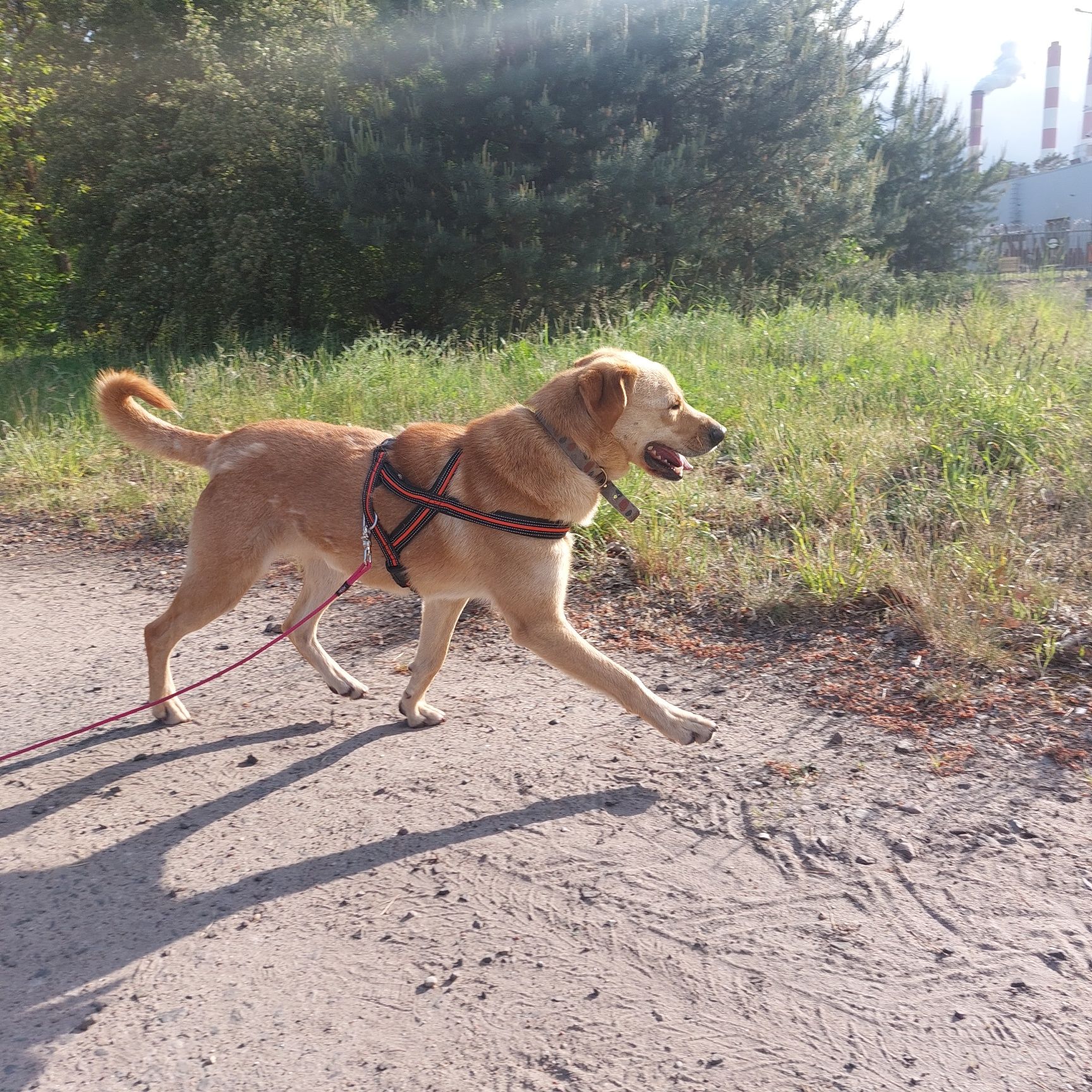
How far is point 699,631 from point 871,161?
1670 cm

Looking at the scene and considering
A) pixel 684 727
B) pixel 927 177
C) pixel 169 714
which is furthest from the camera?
pixel 927 177

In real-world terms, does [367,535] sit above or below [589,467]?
below

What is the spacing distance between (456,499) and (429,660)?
0.78m

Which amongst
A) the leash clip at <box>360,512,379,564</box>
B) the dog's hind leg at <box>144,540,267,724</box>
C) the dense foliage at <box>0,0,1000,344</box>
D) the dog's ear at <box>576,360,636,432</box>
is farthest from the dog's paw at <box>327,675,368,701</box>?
the dense foliage at <box>0,0,1000,344</box>

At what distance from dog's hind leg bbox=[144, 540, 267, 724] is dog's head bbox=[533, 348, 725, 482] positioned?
146 centimetres

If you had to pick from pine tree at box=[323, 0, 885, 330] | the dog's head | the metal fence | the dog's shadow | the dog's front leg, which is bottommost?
the metal fence

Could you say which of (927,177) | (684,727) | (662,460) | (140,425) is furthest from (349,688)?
(927,177)

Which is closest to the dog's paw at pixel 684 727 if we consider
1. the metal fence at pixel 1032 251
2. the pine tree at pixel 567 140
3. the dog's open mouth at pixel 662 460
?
the dog's open mouth at pixel 662 460

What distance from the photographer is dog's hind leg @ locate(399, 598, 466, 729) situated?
419cm

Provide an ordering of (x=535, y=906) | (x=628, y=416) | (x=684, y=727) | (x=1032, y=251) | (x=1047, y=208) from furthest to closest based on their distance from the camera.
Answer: (x=1047, y=208) < (x=1032, y=251) < (x=628, y=416) < (x=684, y=727) < (x=535, y=906)

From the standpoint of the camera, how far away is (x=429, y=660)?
13.8 feet

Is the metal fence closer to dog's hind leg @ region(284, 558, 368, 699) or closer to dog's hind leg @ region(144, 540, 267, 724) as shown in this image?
dog's hind leg @ region(284, 558, 368, 699)

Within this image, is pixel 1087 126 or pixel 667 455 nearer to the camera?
pixel 667 455

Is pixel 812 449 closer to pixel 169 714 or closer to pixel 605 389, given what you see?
pixel 605 389
